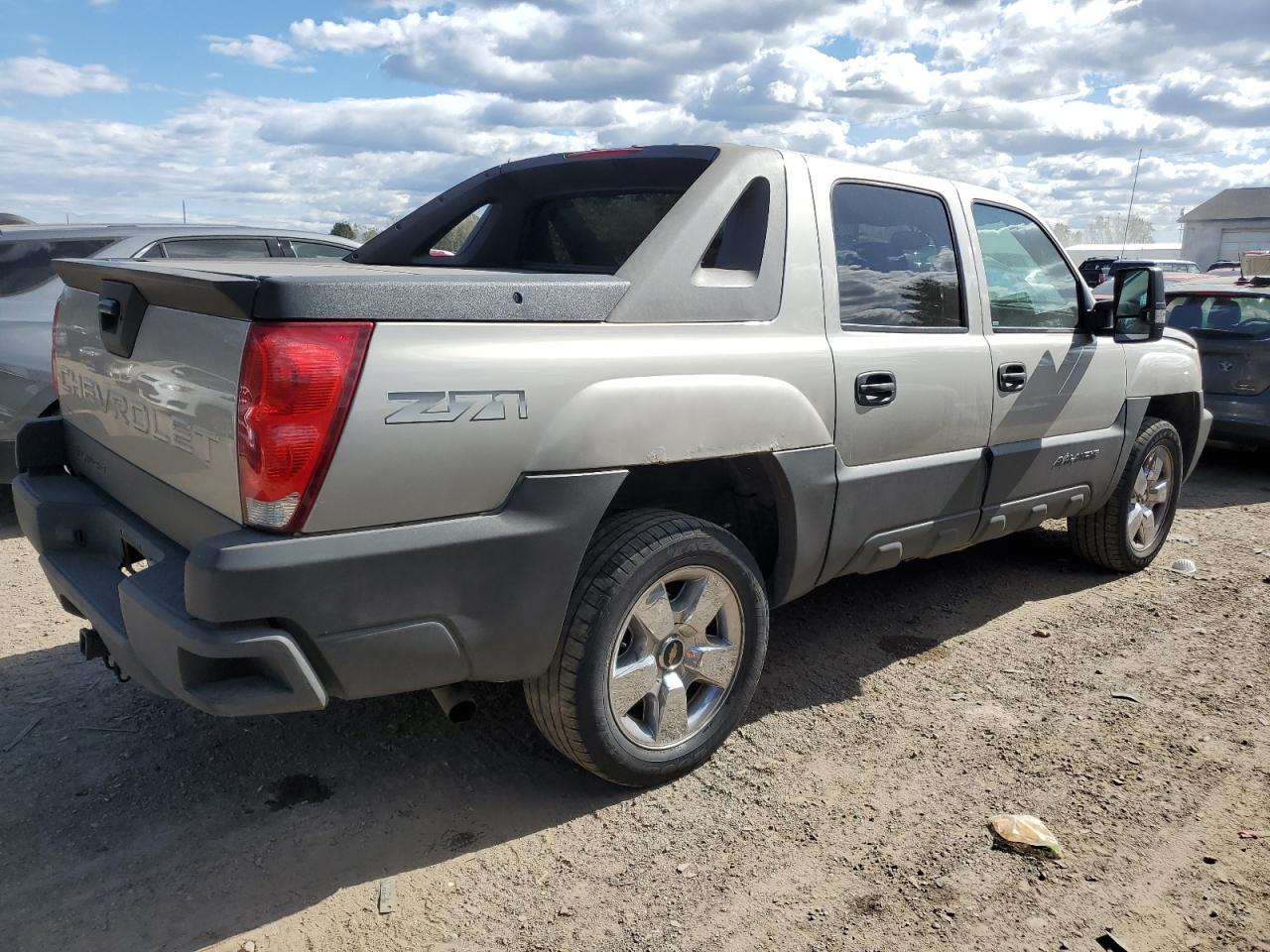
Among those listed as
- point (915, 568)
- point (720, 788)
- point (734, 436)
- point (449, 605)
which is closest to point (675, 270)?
point (734, 436)

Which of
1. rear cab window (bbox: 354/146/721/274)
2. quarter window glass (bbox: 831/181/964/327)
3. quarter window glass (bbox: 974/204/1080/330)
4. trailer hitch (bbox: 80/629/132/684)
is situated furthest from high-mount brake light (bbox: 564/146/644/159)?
trailer hitch (bbox: 80/629/132/684)

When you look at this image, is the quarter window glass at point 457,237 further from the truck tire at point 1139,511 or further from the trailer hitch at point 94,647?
the truck tire at point 1139,511

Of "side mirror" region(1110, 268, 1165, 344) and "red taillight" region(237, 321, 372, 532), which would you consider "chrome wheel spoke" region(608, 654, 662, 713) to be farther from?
"side mirror" region(1110, 268, 1165, 344)

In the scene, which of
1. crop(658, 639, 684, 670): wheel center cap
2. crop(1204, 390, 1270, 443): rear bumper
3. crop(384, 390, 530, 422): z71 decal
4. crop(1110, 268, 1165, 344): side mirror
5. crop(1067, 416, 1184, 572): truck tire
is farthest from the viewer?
crop(1204, 390, 1270, 443): rear bumper

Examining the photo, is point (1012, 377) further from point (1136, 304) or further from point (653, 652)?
point (653, 652)

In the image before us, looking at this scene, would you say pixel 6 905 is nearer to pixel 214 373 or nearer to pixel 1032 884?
pixel 214 373

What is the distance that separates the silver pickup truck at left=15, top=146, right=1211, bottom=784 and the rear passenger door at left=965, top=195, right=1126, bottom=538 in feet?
0.07

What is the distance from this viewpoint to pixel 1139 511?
5.20 metres

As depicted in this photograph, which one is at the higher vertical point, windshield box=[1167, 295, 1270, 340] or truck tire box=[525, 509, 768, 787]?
windshield box=[1167, 295, 1270, 340]

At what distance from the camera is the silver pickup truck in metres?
2.24

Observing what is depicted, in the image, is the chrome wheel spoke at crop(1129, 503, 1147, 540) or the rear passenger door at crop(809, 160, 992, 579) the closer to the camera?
the rear passenger door at crop(809, 160, 992, 579)

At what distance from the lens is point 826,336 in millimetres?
3270

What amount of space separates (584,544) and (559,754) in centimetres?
96

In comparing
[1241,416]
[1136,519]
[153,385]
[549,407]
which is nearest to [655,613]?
[549,407]
